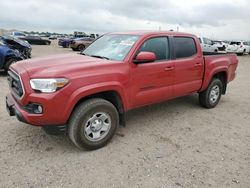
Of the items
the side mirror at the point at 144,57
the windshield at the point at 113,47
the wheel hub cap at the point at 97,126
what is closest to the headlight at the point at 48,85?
the wheel hub cap at the point at 97,126

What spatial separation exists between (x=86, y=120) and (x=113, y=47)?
155 centimetres

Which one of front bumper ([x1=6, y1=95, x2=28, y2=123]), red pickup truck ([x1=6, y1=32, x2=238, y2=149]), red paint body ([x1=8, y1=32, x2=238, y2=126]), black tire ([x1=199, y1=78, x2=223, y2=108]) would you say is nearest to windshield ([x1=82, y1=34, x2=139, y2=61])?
red pickup truck ([x1=6, y1=32, x2=238, y2=149])

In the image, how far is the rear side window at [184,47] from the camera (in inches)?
199

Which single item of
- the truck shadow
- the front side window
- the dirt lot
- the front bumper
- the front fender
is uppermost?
the front side window

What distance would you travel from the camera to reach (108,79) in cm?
375

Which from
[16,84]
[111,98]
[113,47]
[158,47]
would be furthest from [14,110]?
[158,47]

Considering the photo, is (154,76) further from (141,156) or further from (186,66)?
(141,156)

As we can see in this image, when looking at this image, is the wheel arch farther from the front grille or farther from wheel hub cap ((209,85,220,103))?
wheel hub cap ((209,85,220,103))

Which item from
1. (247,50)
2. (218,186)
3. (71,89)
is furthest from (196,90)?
(247,50)

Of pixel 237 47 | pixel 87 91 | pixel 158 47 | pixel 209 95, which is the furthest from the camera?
pixel 237 47

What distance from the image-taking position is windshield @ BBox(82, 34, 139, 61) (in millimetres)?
4264

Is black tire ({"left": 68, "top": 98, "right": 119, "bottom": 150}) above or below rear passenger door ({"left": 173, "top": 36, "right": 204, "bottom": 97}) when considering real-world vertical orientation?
below

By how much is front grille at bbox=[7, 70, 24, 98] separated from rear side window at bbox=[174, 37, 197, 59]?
2955 millimetres

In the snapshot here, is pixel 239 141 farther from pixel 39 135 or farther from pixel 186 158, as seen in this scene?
pixel 39 135
